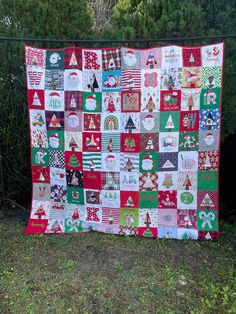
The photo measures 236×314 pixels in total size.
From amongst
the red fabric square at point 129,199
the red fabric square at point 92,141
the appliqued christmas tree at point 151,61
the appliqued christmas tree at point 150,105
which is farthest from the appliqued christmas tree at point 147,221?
the appliqued christmas tree at point 151,61

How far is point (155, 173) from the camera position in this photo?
10.1ft

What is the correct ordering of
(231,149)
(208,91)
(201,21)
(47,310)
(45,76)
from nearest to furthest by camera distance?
(47,310) → (208,91) → (45,76) → (201,21) → (231,149)

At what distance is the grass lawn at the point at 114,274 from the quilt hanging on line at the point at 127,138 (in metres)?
0.18

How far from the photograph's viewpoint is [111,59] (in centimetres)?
290

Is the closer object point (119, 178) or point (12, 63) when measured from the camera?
point (119, 178)

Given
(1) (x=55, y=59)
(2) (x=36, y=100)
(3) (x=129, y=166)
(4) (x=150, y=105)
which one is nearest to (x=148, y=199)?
(3) (x=129, y=166)

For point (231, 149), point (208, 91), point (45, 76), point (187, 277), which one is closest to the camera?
point (187, 277)

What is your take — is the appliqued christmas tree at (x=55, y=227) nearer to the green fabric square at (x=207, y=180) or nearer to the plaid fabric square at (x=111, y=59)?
the green fabric square at (x=207, y=180)

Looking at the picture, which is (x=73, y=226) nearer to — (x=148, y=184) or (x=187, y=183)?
(x=148, y=184)

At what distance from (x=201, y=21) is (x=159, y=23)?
41 centimetres

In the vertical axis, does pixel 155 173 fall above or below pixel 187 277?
above

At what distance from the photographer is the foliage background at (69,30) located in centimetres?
323

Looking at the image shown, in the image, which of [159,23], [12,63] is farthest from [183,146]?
[12,63]

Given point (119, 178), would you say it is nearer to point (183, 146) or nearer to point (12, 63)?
point (183, 146)
